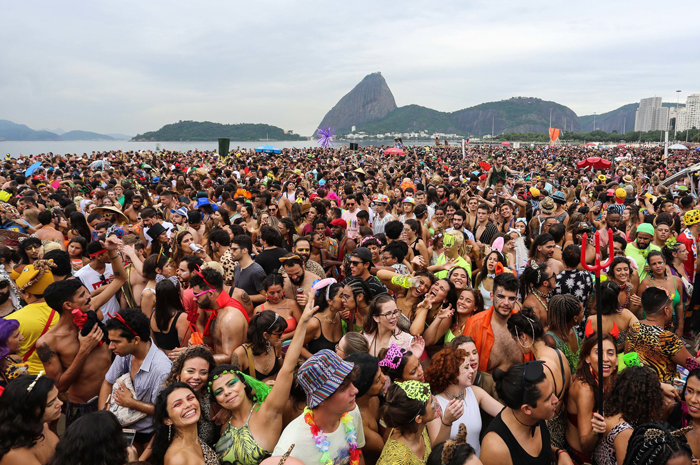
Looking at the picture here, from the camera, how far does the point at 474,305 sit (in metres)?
3.85

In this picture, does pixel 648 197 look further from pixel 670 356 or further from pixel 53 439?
pixel 53 439

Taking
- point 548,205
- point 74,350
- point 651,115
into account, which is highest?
point 651,115

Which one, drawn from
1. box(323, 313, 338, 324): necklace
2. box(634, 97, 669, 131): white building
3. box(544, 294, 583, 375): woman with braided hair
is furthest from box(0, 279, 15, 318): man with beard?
box(634, 97, 669, 131): white building

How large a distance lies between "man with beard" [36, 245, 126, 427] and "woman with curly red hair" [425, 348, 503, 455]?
8.67ft

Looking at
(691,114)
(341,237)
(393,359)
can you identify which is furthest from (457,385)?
(691,114)

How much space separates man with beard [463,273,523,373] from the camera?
3.46 m

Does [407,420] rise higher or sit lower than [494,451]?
higher

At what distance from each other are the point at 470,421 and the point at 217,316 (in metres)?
2.24

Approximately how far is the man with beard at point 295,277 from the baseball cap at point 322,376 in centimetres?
219

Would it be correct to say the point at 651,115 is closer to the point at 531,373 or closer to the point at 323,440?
the point at 531,373

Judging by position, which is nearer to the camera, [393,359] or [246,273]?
[393,359]

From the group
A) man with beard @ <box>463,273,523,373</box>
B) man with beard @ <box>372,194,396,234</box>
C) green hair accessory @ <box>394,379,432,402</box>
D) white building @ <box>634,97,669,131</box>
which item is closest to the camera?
green hair accessory @ <box>394,379,432,402</box>

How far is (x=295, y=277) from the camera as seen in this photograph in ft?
14.8

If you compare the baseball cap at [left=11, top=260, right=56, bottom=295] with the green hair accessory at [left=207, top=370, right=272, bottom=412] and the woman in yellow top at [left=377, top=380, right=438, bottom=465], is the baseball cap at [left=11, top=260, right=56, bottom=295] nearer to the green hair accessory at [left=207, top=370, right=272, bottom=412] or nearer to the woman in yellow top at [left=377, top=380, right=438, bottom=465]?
the green hair accessory at [left=207, top=370, right=272, bottom=412]
